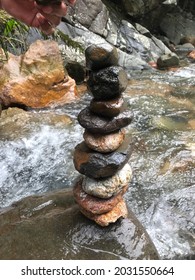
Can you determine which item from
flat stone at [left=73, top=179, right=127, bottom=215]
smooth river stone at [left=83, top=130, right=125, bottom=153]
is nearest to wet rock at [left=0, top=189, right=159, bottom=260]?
flat stone at [left=73, top=179, right=127, bottom=215]

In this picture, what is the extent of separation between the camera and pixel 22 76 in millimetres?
6617

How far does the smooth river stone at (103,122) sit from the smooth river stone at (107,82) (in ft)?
0.55

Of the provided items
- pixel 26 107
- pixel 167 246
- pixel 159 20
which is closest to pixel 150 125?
pixel 26 107

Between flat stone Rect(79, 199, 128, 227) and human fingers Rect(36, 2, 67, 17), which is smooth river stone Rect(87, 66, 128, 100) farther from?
human fingers Rect(36, 2, 67, 17)

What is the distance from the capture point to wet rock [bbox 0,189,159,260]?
2705mm

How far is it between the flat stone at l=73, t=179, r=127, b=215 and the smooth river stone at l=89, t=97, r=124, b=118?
66cm

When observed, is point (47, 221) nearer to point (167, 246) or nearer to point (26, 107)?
point (167, 246)

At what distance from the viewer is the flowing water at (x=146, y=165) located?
3.55 meters

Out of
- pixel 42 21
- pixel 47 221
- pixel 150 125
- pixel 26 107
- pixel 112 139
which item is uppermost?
pixel 42 21

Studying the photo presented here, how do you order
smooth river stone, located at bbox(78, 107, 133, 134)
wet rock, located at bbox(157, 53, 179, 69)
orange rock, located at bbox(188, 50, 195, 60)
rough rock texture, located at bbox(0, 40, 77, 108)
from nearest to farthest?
1. smooth river stone, located at bbox(78, 107, 133, 134)
2. rough rock texture, located at bbox(0, 40, 77, 108)
3. wet rock, located at bbox(157, 53, 179, 69)
4. orange rock, located at bbox(188, 50, 195, 60)

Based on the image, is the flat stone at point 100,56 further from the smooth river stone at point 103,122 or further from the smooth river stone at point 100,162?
the smooth river stone at point 100,162

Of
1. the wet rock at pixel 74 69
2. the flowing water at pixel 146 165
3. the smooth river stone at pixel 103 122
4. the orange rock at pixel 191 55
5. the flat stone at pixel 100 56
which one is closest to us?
the flat stone at pixel 100 56

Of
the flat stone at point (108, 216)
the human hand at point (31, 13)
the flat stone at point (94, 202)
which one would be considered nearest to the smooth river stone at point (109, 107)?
the flat stone at point (94, 202)
